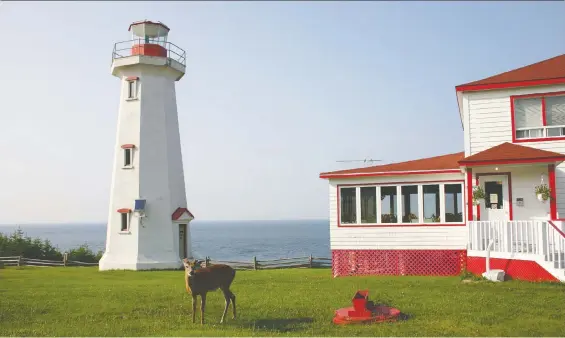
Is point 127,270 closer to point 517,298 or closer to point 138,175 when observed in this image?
point 138,175

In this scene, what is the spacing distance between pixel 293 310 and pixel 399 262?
836 cm

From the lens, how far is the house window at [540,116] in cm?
1752

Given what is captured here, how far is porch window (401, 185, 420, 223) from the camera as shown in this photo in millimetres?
18969

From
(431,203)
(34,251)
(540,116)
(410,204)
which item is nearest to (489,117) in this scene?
(540,116)

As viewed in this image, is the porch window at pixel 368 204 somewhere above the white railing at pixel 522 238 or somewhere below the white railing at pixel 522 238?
above

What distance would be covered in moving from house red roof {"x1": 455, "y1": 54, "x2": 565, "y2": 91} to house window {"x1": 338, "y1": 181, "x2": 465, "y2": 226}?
3312 millimetres

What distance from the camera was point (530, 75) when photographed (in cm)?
1802

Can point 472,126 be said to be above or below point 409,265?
above

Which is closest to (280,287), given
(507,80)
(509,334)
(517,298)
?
(517,298)

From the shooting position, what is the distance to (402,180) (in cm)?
1898

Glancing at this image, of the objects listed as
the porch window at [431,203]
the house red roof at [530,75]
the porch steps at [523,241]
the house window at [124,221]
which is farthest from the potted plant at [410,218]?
the house window at [124,221]

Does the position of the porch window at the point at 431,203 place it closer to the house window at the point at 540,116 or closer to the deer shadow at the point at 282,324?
the house window at the point at 540,116

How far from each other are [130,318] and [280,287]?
5248 millimetres

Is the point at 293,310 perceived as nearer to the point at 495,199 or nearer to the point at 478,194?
the point at 478,194
